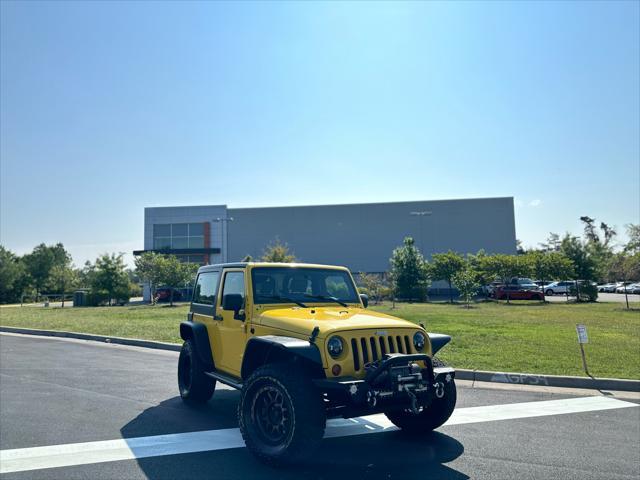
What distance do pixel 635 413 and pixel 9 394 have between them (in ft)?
29.7

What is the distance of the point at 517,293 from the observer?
111 ft

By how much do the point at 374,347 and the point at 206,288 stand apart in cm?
314

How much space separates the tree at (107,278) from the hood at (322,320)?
3350cm

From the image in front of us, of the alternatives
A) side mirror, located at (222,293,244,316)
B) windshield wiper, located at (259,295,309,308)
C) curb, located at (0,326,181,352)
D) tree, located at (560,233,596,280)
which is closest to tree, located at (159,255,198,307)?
curb, located at (0,326,181,352)

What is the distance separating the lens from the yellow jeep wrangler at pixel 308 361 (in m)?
4.10

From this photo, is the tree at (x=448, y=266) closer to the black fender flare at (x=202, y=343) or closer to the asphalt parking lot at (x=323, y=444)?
the asphalt parking lot at (x=323, y=444)

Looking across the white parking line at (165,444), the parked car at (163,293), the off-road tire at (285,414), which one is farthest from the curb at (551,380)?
the parked car at (163,293)

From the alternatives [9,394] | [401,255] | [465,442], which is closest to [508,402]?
[465,442]

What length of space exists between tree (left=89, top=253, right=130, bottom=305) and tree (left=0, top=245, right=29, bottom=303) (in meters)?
19.2

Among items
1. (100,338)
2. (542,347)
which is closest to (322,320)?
(542,347)

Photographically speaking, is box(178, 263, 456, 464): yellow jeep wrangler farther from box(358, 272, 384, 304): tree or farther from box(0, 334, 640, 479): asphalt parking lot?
box(358, 272, 384, 304): tree

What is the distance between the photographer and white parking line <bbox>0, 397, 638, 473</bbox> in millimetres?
4547

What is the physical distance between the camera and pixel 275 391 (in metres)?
4.41

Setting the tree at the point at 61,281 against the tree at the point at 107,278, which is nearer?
the tree at the point at 107,278
